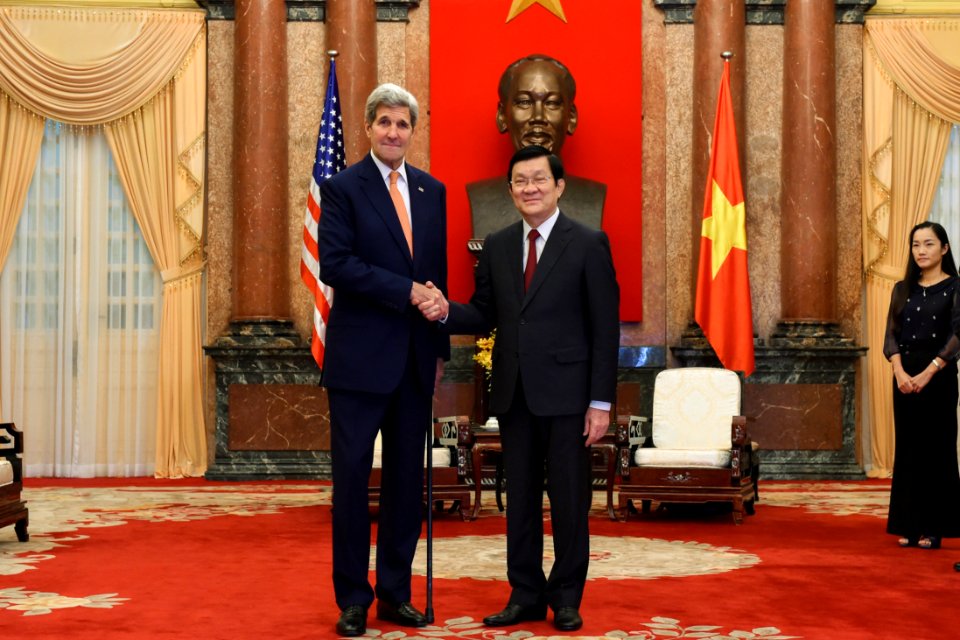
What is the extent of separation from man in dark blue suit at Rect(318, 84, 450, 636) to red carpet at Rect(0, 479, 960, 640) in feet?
0.86

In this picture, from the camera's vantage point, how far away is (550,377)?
13.0 ft

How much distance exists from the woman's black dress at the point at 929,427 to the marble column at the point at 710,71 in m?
3.66

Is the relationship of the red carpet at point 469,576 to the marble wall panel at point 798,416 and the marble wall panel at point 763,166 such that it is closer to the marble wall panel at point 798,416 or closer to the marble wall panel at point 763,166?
the marble wall panel at point 798,416

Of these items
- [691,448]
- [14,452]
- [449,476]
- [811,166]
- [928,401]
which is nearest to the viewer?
[928,401]

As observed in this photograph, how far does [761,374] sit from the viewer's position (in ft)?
31.1

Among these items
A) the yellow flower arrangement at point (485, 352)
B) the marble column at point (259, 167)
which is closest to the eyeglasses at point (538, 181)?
the yellow flower arrangement at point (485, 352)

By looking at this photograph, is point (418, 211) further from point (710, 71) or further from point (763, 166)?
point (763, 166)

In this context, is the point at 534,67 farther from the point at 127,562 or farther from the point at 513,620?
the point at 513,620

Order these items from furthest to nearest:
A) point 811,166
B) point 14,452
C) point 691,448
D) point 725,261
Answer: point 811,166
point 725,261
point 691,448
point 14,452

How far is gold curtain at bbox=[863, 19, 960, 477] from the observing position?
970cm

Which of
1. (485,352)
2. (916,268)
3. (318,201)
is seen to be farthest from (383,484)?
(318,201)

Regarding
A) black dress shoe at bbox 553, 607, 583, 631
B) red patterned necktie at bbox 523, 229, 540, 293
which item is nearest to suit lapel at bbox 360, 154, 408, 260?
red patterned necktie at bbox 523, 229, 540, 293

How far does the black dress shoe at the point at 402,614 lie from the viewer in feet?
12.9

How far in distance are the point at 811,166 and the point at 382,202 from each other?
6.26m
